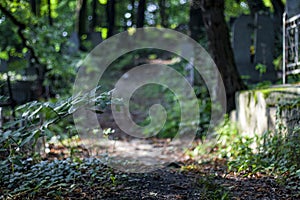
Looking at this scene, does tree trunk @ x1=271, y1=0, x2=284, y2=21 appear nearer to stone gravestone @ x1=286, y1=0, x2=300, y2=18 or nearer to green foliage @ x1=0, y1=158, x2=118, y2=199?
stone gravestone @ x1=286, y1=0, x2=300, y2=18

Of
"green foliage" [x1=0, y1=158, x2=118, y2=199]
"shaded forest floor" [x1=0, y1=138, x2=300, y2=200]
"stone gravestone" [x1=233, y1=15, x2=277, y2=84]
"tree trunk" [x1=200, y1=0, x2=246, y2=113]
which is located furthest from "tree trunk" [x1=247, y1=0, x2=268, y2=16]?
"green foliage" [x1=0, y1=158, x2=118, y2=199]

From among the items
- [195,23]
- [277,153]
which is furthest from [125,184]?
[195,23]

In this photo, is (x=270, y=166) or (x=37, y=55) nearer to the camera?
(x=270, y=166)

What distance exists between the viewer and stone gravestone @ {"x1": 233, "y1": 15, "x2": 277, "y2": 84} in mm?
8812

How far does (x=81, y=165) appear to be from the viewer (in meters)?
4.12

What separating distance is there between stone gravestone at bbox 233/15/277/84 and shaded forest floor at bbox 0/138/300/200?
5.20m

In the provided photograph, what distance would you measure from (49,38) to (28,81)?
6.07 ft

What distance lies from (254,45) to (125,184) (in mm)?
6336

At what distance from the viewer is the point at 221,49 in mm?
7492

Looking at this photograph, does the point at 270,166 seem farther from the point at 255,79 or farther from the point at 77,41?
the point at 77,41

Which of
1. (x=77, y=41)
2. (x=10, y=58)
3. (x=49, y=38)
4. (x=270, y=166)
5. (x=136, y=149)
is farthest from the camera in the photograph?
(x=77, y=41)

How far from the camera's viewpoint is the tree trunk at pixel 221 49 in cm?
747

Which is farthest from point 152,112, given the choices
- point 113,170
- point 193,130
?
point 113,170

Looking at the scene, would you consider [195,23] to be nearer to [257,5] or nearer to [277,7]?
[257,5]
